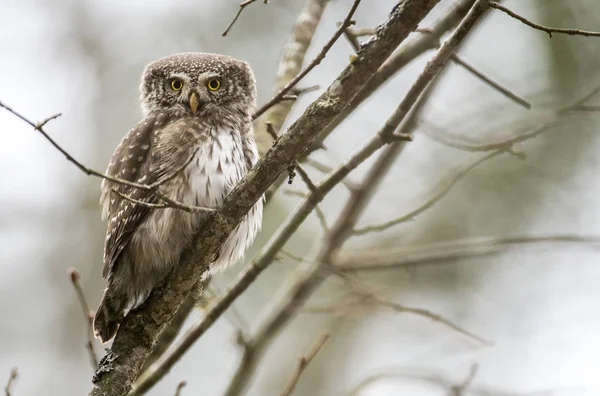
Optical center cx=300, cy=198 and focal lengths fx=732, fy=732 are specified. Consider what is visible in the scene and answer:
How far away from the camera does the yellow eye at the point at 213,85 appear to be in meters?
5.36

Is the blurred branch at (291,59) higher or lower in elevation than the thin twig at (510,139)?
higher

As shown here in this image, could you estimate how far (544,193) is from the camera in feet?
35.7

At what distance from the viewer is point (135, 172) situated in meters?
4.72

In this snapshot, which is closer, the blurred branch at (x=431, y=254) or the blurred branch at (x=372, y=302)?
the blurred branch at (x=372, y=302)

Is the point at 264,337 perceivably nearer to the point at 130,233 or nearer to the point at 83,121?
the point at 130,233

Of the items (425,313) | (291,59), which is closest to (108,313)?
(425,313)

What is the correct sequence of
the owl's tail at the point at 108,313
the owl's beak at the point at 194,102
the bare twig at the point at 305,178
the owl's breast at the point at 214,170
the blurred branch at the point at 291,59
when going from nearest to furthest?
the bare twig at the point at 305,178 < the owl's breast at the point at 214,170 < the owl's tail at the point at 108,313 < the owl's beak at the point at 194,102 < the blurred branch at the point at 291,59

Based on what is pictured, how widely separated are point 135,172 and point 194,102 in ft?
2.41

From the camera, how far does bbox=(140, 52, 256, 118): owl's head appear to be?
205 inches

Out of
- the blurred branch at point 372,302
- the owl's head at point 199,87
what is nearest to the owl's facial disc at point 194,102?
the owl's head at point 199,87

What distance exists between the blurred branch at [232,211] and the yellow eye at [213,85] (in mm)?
1526

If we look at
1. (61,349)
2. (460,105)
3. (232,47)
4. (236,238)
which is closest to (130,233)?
(236,238)

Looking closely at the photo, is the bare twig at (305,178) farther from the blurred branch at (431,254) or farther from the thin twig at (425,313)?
the thin twig at (425,313)

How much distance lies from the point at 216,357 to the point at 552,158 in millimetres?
6772
